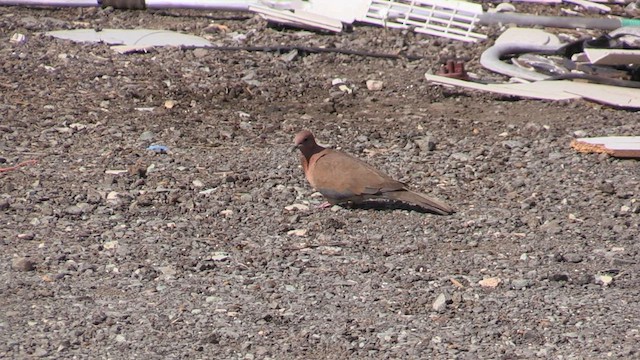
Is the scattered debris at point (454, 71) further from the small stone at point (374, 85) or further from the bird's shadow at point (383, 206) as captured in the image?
the bird's shadow at point (383, 206)

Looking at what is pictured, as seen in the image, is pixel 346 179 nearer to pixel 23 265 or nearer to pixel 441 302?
pixel 441 302

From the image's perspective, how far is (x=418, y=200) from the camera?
6.12m

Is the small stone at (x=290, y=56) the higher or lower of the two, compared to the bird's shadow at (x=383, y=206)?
lower

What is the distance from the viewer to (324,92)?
8742mm

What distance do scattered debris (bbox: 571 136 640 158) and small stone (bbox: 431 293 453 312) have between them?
2475mm

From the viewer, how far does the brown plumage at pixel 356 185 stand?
6.12 meters

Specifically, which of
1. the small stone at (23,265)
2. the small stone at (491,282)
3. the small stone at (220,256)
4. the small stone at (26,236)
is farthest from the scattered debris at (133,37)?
the small stone at (491,282)

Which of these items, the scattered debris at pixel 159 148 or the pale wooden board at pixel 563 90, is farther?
the pale wooden board at pixel 563 90

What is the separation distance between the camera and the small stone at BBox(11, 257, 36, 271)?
209 inches

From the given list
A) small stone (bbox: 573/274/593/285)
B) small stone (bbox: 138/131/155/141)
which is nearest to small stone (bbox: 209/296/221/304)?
small stone (bbox: 573/274/593/285)

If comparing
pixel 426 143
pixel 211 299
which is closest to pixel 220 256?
pixel 211 299

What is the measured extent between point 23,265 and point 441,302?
1.92 m

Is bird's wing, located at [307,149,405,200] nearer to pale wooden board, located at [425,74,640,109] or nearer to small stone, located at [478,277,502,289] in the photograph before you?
small stone, located at [478,277,502,289]

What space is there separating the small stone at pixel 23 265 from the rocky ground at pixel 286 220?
1 centimetres
